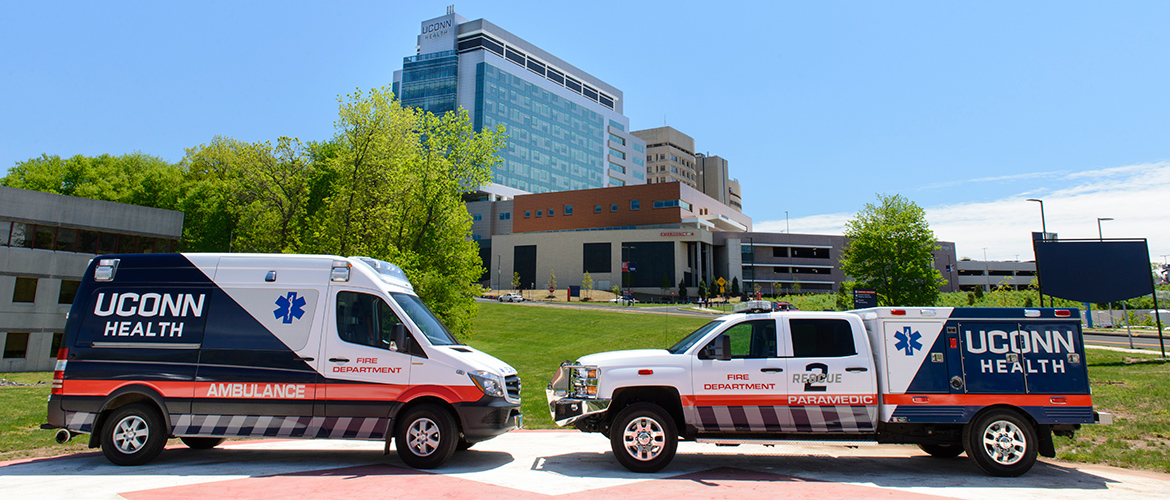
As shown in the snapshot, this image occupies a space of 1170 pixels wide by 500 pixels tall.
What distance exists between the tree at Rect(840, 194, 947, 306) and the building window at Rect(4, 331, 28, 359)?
48.4 metres

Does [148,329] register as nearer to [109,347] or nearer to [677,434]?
[109,347]

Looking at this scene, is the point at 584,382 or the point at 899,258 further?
the point at 899,258

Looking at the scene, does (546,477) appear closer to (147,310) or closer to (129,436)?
(129,436)

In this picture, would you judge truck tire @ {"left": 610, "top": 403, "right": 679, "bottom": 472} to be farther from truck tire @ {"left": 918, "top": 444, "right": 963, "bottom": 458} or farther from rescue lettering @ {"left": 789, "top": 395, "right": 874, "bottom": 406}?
truck tire @ {"left": 918, "top": 444, "right": 963, "bottom": 458}

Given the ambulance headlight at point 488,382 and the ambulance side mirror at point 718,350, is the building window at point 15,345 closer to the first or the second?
the ambulance headlight at point 488,382

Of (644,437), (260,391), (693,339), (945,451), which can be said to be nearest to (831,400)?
(693,339)

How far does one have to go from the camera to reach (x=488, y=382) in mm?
7867

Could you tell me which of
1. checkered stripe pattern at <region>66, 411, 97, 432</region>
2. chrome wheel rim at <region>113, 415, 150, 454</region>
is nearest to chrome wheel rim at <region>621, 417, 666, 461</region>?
chrome wheel rim at <region>113, 415, 150, 454</region>

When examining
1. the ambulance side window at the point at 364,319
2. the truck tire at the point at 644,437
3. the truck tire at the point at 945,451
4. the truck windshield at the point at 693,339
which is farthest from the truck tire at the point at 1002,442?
the ambulance side window at the point at 364,319

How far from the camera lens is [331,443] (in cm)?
978

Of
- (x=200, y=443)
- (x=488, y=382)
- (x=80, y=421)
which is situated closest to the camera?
(x=80, y=421)

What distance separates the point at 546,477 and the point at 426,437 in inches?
68.2

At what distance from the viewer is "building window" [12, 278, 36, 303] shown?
1073 inches

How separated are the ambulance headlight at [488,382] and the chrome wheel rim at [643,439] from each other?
5.89 feet
